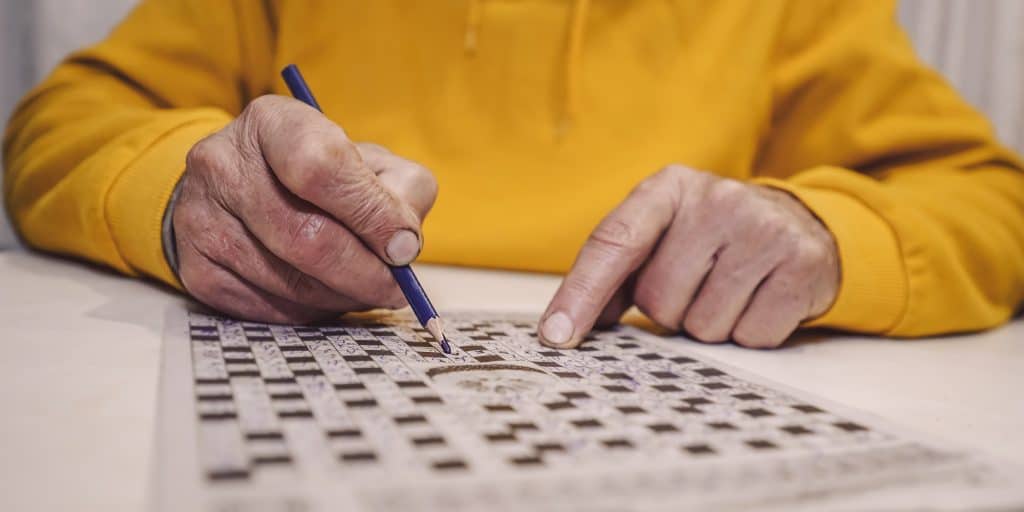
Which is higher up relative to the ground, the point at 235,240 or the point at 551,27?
the point at 551,27

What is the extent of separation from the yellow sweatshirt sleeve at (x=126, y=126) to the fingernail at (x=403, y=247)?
24cm

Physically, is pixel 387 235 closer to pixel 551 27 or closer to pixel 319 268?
pixel 319 268

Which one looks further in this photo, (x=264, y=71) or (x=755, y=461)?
(x=264, y=71)

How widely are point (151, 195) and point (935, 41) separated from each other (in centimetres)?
132

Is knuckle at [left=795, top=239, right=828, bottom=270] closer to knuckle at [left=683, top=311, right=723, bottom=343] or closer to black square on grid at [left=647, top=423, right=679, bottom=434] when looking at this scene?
knuckle at [left=683, top=311, right=723, bottom=343]

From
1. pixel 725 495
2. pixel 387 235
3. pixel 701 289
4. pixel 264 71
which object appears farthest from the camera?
pixel 264 71

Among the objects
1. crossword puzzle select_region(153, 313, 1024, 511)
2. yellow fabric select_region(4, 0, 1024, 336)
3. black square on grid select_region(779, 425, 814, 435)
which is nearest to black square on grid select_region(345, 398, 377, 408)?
crossword puzzle select_region(153, 313, 1024, 511)

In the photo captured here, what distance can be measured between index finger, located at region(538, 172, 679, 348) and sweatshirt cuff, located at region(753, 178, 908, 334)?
13 centimetres

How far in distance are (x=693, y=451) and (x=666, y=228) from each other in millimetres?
345

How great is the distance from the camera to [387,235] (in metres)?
0.58

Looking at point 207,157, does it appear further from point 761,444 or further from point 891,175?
point 891,175

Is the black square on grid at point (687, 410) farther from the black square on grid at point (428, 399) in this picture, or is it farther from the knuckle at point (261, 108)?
the knuckle at point (261, 108)

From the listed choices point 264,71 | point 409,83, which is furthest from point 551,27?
point 264,71

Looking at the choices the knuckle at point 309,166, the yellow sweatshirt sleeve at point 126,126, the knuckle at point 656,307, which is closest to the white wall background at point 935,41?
the yellow sweatshirt sleeve at point 126,126
